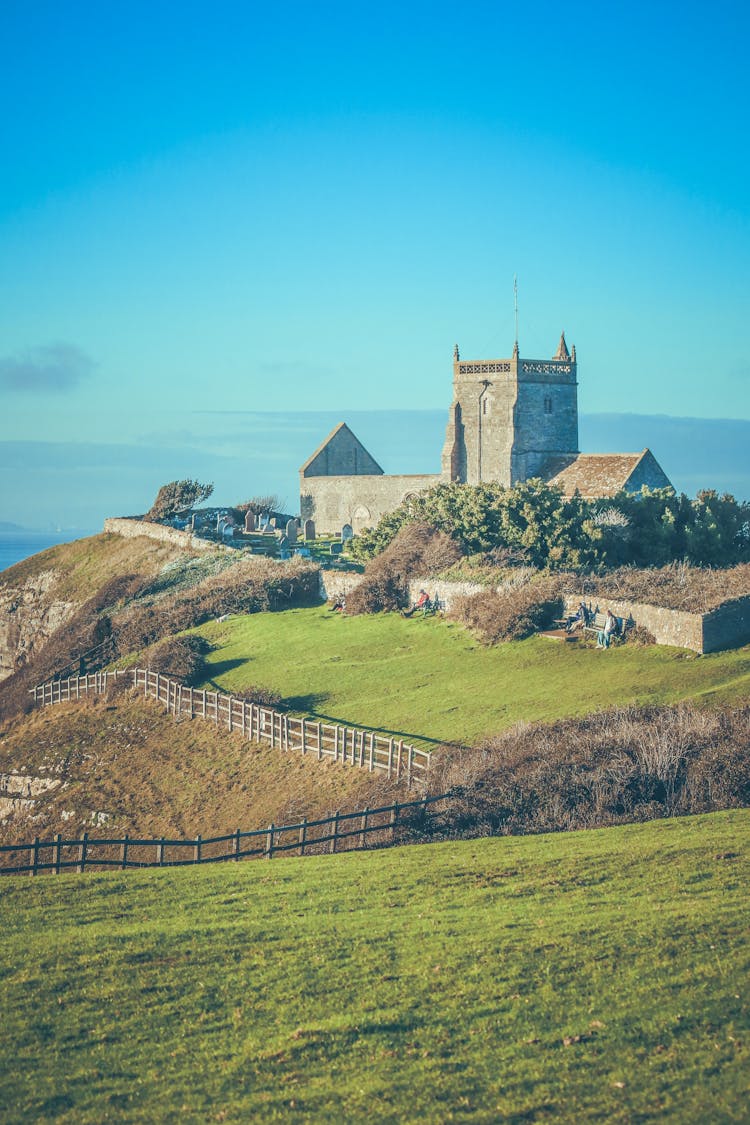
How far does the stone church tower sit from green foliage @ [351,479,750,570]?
17610mm

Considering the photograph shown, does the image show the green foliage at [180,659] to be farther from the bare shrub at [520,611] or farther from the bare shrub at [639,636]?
the bare shrub at [639,636]

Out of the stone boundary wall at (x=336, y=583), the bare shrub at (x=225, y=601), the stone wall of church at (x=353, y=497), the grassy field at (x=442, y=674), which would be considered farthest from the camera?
the stone wall of church at (x=353, y=497)

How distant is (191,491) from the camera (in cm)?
8694

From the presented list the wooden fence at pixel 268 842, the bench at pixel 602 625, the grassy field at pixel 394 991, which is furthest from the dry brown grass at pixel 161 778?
the bench at pixel 602 625

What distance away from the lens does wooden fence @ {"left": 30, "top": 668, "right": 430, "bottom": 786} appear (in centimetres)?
2942

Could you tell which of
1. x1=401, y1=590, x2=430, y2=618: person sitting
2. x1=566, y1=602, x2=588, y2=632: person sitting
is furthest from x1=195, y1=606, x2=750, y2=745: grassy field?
x1=566, y1=602, x2=588, y2=632: person sitting

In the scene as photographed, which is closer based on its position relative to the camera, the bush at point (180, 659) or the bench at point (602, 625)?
the bench at point (602, 625)

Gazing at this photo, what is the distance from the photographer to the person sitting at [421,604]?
151 ft

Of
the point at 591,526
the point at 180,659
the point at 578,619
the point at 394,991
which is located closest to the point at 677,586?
the point at 578,619

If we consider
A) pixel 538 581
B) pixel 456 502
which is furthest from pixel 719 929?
pixel 456 502

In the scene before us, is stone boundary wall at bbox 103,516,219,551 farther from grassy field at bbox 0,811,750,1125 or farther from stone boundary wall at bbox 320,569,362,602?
grassy field at bbox 0,811,750,1125

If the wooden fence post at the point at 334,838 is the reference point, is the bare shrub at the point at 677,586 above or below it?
above

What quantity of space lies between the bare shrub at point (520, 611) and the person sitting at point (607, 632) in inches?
114

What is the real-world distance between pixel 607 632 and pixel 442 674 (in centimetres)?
559
